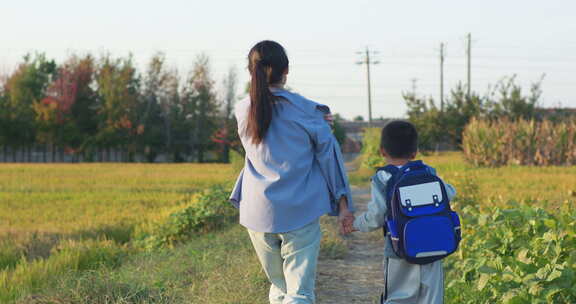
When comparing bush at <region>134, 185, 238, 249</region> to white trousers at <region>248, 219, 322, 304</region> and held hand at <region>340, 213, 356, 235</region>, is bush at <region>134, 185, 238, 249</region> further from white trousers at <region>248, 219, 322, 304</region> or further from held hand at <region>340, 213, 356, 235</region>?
held hand at <region>340, 213, 356, 235</region>

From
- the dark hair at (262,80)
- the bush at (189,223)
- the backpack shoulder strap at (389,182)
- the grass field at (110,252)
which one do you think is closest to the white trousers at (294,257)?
the backpack shoulder strap at (389,182)

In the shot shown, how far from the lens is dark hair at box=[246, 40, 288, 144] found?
3182mm

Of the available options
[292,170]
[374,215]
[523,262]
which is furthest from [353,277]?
[292,170]

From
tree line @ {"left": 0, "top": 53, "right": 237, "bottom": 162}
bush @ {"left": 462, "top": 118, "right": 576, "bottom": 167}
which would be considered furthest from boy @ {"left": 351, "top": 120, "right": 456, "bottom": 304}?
tree line @ {"left": 0, "top": 53, "right": 237, "bottom": 162}

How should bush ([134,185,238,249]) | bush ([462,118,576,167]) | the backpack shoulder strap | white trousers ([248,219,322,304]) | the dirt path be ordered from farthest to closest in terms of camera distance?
bush ([462,118,576,167]) → bush ([134,185,238,249]) → the dirt path → the backpack shoulder strap → white trousers ([248,219,322,304])

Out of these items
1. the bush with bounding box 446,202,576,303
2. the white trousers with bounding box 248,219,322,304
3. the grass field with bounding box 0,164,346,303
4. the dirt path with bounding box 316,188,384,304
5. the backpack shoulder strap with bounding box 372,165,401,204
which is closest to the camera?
the white trousers with bounding box 248,219,322,304

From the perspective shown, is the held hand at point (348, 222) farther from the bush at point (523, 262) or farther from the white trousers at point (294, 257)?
the bush at point (523, 262)

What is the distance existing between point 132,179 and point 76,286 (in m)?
18.4

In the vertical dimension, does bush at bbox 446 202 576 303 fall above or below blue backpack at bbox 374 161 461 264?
below

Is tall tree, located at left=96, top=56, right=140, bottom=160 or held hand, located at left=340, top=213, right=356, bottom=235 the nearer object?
held hand, located at left=340, top=213, right=356, bottom=235

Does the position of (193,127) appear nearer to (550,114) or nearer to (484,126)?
(550,114)

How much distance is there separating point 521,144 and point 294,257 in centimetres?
2122

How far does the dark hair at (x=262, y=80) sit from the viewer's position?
125 inches

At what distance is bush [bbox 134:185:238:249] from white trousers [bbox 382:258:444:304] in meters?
6.25
